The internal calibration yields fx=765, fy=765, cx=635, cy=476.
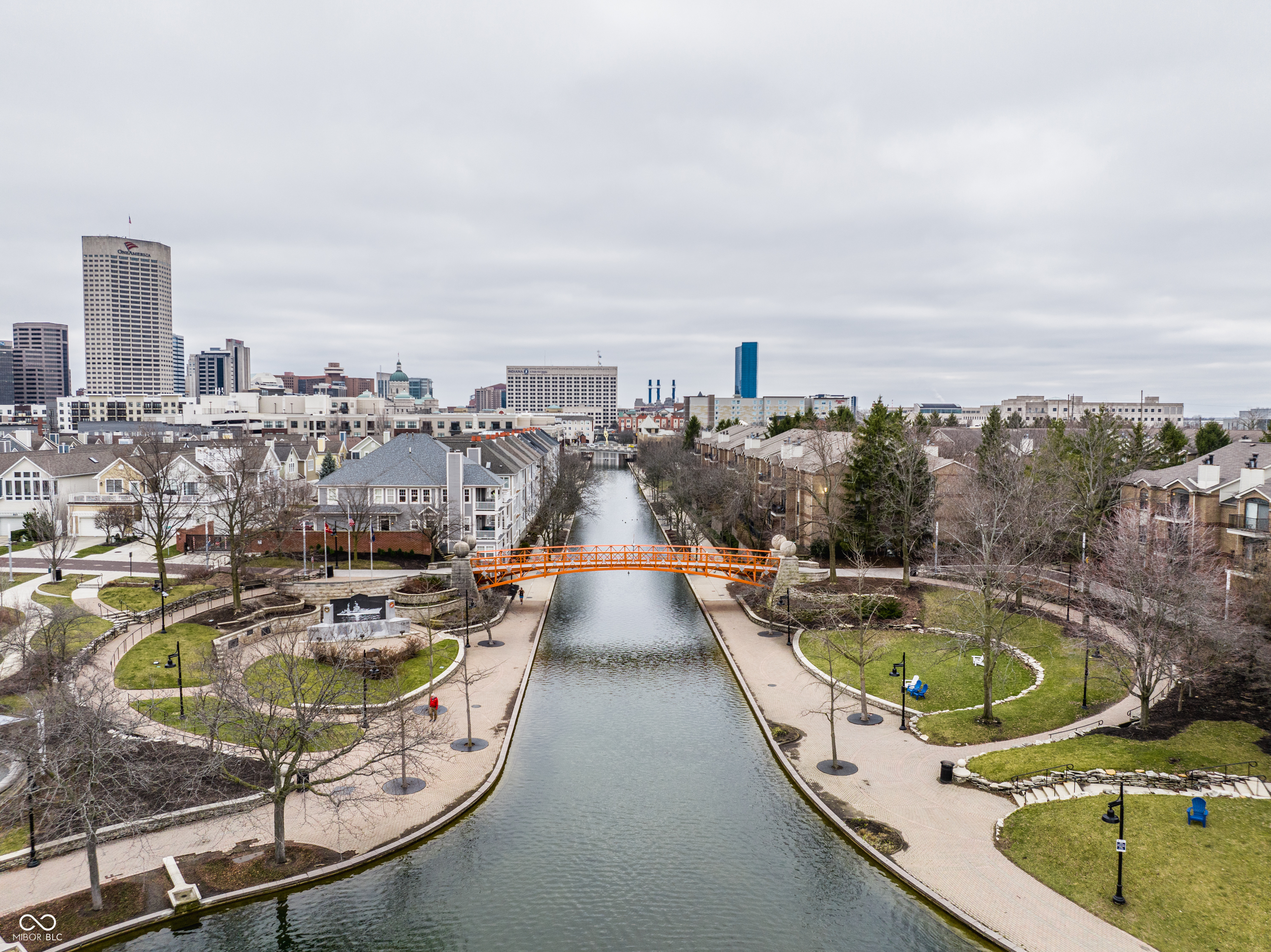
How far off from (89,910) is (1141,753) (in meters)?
30.6

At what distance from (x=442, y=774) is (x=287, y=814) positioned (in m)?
4.95

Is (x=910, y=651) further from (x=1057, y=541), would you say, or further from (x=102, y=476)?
(x=102, y=476)

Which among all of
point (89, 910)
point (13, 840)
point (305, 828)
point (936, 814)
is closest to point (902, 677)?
point (936, 814)

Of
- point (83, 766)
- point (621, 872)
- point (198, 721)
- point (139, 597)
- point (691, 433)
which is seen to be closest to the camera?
point (83, 766)

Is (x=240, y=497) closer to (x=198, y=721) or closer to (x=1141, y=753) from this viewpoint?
(x=198, y=721)

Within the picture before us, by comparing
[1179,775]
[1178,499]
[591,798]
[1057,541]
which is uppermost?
[1178,499]

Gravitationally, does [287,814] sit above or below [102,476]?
below

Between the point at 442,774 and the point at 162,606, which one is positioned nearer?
the point at 442,774

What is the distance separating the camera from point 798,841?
75.1 feet

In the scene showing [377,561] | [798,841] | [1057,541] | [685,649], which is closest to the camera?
[798,841]

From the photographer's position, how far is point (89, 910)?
Answer: 1861 centimetres

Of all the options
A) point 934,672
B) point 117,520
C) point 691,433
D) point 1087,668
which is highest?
point 691,433

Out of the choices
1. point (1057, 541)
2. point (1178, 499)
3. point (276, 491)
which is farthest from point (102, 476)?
point (1178, 499)

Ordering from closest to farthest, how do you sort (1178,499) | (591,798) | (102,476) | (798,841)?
(798,841) < (591,798) < (1178,499) < (102,476)
